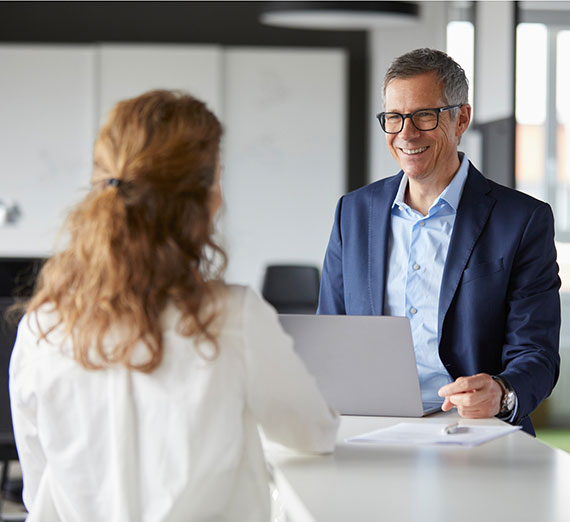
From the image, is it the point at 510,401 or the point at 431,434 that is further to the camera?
the point at 510,401

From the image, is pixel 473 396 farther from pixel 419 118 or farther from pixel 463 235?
pixel 419 118

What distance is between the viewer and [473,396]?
2.08 m

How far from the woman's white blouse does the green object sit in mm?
4834

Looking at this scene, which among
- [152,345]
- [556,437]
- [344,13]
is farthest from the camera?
[344,13]

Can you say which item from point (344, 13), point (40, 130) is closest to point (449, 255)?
point (344, 13)

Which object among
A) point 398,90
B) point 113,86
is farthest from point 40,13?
point 398,90

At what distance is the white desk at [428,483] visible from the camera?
1477 millimetres

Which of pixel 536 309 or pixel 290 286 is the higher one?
pixel 536 309

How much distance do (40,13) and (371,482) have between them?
24.2 feet

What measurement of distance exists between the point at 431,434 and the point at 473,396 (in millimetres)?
186

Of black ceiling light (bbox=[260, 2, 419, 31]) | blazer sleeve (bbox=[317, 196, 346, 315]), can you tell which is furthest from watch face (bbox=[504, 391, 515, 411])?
black ceiling light (bbox=[260, 2, 419, 31])

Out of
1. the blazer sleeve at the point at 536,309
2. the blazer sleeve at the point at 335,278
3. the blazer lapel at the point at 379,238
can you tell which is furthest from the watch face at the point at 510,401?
the blazer sleeve at the point at 335,278

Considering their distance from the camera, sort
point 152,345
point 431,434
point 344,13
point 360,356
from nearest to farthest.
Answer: point 152,345
point 431,434
point 360,356
point 344,13

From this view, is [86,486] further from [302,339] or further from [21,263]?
[21,263]
